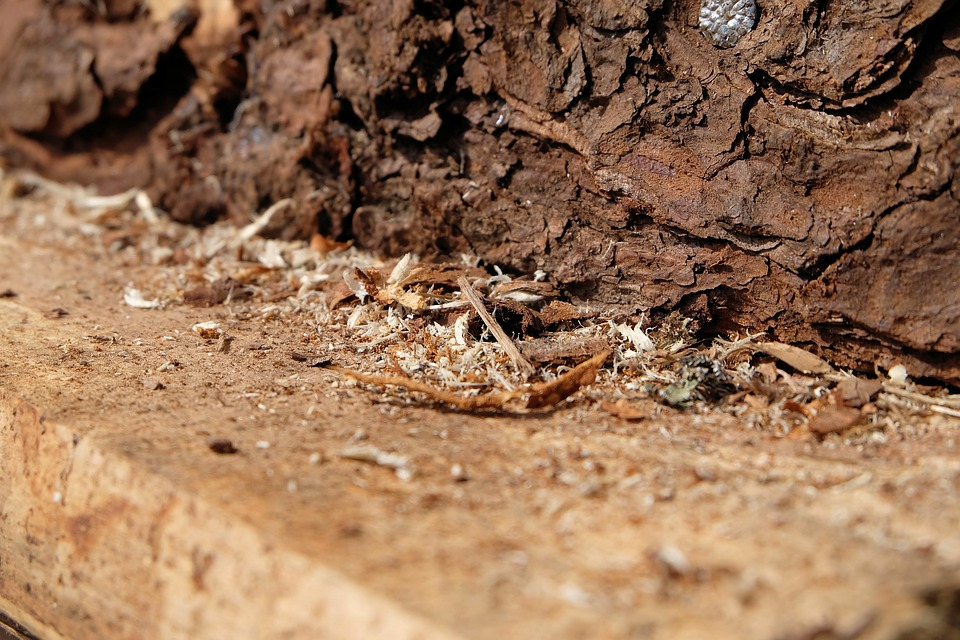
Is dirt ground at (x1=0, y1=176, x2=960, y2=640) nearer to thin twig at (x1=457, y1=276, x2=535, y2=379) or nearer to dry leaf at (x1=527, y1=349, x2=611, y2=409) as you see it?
dry leaf at (x1=527, y1=349, x2=611, y2=409)

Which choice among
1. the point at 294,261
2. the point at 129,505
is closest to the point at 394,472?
the point at 129,505

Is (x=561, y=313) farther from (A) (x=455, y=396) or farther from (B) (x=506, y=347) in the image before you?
(A) (x=455, y=396)

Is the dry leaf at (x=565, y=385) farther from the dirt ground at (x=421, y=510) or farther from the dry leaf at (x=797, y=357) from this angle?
the dry leaf at (x=797, y=357)

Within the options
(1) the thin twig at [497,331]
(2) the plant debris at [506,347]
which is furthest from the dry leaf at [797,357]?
(1) the thin twig at [497,331]

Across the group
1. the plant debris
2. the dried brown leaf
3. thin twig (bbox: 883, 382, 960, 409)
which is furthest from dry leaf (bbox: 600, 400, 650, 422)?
thin twig (bbox: 883, 382, 960, 409)

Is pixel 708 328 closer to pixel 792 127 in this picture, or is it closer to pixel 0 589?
pixel 792 127

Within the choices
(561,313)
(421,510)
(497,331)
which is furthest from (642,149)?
(421,510)
